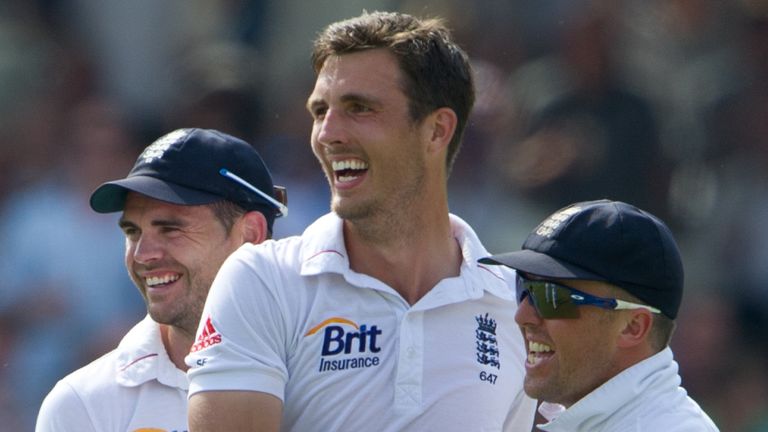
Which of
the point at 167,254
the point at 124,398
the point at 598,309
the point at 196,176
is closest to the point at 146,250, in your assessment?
the point at 167,254

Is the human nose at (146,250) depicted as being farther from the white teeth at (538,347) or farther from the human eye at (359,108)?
the white teeth at (538,347)

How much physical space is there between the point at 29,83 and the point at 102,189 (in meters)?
4.51

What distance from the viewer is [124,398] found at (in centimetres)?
437

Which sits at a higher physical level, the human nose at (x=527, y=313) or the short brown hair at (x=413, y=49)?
the short brown hair at (x=413, y=49)

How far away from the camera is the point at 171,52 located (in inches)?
352

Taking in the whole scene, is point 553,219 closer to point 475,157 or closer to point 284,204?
point 284,204

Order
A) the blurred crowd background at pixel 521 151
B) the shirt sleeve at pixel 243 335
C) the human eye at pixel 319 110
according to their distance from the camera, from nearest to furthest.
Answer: the shirt sleeve at pixel 243 335 → the human eye at pixel 319 110 → the blurred crowd background at pixel 521 151

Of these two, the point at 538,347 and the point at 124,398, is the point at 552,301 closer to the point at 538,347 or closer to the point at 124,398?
A: the point at 538,347

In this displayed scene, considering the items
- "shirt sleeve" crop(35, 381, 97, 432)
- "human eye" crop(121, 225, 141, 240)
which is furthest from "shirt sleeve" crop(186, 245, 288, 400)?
"human eye" crop(121, 225, 141, 240)

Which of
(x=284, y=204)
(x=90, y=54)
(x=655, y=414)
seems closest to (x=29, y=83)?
(x=90, y=54)

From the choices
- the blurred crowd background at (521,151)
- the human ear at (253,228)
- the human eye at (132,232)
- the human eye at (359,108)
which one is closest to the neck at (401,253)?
the human eye at (359,108)

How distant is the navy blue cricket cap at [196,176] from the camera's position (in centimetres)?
454

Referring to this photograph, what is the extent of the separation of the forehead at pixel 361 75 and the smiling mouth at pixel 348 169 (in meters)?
0.17

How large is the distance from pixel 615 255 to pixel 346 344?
0.70m
